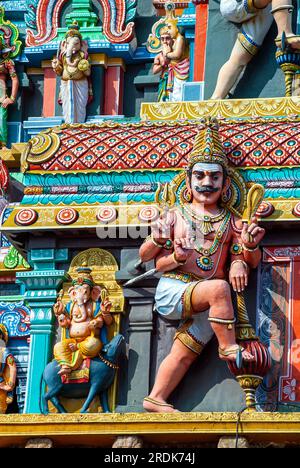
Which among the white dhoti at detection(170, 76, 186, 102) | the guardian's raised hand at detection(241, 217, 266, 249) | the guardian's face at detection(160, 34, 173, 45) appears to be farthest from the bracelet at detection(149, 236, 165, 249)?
the guardian's face at detection(160, 34, 173, 45)

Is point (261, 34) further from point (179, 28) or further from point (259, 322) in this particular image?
point (259, 322)

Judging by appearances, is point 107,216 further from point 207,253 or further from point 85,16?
point 85,16

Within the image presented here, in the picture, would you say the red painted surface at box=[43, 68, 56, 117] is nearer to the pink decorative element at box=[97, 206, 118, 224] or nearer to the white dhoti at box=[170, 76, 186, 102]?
the white dhoti at box=[170, 76, 186, 102]

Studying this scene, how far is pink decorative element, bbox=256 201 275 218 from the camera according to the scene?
2255 cm

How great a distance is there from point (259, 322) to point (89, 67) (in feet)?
16.7

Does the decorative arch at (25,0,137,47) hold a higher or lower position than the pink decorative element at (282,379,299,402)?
higher

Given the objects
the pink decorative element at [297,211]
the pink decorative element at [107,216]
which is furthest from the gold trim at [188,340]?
the pink decorative element at [297,211]

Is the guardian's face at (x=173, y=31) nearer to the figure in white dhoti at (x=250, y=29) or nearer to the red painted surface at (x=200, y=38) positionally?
the red painted surface at (x=200, y=38)

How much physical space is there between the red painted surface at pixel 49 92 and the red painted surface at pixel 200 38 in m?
2.05

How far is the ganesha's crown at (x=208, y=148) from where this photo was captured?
22641mm

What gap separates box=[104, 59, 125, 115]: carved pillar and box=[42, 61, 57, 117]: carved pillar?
627mm

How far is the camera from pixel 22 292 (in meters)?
25.1

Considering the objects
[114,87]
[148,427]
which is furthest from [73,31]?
[148,427]
